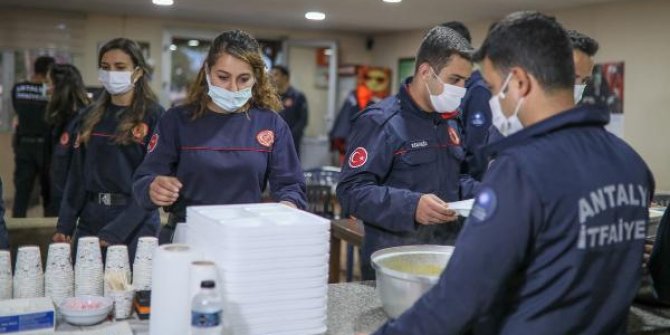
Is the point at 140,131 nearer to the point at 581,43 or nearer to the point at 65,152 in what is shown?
the point at 65,152

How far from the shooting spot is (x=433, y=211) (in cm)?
202

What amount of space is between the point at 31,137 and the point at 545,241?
218 inches

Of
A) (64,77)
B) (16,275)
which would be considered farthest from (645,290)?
(64,77)

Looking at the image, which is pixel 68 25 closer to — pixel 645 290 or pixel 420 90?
pixel 420 90

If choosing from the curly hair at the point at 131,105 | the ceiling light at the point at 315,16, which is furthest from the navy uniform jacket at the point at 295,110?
the curly hair at the point at 131,105

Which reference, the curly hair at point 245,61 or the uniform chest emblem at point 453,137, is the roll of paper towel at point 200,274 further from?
the uniform chest emblem at point 453,137

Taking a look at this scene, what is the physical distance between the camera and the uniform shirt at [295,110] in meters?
7.71

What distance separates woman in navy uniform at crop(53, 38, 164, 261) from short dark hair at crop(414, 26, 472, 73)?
125cm

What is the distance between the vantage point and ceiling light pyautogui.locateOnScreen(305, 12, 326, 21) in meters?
7.52

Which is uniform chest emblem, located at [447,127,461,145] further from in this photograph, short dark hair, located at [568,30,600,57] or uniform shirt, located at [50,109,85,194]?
uniform shirt, located at [50,109,85,194]

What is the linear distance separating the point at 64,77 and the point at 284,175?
300cm

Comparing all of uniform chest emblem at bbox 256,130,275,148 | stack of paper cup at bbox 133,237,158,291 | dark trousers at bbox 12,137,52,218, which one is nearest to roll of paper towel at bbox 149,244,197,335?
stack of paper cup at bbox 133,237,158,291

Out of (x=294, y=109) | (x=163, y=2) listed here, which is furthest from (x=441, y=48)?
(x=294, y=109)

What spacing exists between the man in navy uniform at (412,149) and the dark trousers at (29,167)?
4.40 meters
